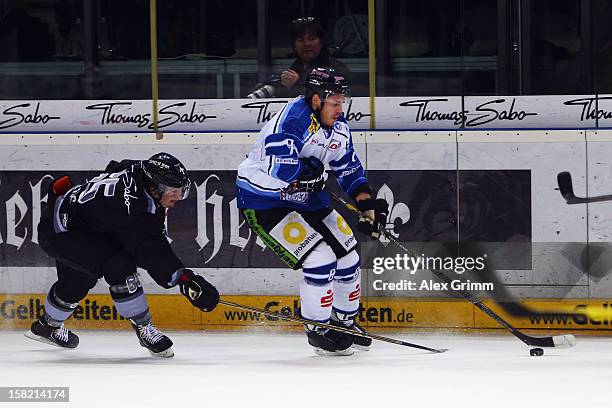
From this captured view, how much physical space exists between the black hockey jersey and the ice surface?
17.3 inches

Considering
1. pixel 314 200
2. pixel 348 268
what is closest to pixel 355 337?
pixel 348 268

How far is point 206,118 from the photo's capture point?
6875mm

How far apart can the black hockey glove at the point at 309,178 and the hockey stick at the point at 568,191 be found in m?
1.31

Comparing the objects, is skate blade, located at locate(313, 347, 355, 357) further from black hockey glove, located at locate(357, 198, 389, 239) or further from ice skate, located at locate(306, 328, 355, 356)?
black hockey glove, located at locate(357, 198, 389, 239)

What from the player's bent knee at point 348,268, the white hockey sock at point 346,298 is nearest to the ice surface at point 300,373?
the white hockey sock at point 346,298

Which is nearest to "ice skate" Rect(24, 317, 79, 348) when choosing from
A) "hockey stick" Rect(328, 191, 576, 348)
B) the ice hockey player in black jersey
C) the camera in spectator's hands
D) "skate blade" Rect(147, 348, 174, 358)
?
the ice hockey player in black jersey

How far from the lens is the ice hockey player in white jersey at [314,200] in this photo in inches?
230

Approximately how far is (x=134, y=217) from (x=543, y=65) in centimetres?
219

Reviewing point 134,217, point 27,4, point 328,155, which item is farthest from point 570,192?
point 27,4

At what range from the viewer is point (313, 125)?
19.3 feet

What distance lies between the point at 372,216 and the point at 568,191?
1.09 meters

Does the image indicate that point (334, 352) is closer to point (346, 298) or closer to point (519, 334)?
point (346, 298)

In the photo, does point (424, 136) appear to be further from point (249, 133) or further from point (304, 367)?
point (304, 367)

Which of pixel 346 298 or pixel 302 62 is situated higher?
pixel 302 62
